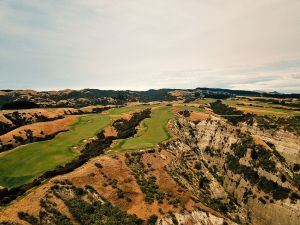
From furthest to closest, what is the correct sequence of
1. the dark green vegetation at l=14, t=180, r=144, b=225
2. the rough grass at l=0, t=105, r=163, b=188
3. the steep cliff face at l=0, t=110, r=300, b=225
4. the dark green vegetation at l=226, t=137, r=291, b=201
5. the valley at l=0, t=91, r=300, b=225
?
the dark green vegetation at l=226, t=137, r=291, b=201 → the rough grass at l=0, t=105, r=163, b=188 → the valley at l=0, t=91, r=300, b=225 → the steep cliff face at l=0, t=110, r=300, b=225 → the dark green vegetation at l=14, t=180, r=144, b=225

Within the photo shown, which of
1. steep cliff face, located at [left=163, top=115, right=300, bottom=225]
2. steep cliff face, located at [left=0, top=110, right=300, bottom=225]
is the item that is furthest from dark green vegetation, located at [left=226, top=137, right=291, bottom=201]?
steep cliff face, located at [left=0, top=110, right=300, bottom=225]

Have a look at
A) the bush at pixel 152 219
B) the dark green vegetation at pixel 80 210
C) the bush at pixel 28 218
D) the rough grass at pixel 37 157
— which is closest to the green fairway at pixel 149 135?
the rough grass at pixel 37 157

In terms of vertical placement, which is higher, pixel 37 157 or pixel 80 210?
pixel 37 157

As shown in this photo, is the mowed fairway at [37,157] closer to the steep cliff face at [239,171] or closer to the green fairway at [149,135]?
the green fairway at [149,135]

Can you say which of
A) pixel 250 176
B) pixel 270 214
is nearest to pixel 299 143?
pixel 250 176

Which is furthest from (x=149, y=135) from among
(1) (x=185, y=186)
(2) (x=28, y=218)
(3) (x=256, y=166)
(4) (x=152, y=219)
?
(2) (x=28, y=218)

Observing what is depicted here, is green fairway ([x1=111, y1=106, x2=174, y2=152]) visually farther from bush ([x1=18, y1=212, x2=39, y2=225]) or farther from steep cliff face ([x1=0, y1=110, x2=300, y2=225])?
bush ([x1=18, y1=212, x2=39, y2=225])

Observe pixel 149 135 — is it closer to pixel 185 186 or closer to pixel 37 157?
pixel 185 186
